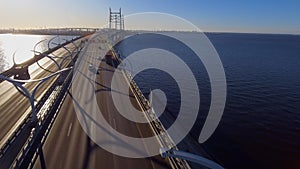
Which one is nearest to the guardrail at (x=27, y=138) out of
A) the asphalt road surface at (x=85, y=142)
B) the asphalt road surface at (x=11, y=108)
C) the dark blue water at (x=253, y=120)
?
the asphalt road surface at (x=85, y=142)

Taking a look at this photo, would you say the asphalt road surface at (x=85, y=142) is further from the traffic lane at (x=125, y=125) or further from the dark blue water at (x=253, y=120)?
the dark blue water at (x=253, y=120)

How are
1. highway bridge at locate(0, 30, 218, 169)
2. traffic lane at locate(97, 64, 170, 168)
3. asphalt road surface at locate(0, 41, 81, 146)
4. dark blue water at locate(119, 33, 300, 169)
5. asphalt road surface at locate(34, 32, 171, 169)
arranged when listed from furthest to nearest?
dark blue water at locate(119, 33, 300, 169), asphalt road surface at locate(0, 41, 81, 146), traffic lane at locate(97, 64, 170, 168), highway bridge at locate(0, 30, 218, 169), asphalt road surface at locate(34, 32, 171, 169)

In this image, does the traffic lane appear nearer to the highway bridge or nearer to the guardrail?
the highway bridge

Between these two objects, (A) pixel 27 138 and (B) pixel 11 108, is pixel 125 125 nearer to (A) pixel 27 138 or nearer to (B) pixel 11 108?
(A) pixel 27 138

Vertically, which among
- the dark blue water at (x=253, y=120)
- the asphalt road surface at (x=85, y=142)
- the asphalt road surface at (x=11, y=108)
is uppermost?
the asphalt road surface at (x=85, y=142)

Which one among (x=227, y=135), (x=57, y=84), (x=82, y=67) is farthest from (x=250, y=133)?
(x=82, y=67)

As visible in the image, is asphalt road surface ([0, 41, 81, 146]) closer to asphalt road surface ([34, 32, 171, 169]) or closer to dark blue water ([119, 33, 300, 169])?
asphalt road surface ([34, 32, 171, 169])

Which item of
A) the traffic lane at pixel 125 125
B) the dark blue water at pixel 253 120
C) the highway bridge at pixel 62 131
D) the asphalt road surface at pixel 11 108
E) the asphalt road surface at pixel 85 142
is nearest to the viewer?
the asphalt road surface at pixel 85 142

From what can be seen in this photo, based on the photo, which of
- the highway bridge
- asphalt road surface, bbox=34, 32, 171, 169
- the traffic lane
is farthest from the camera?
the traffic lane

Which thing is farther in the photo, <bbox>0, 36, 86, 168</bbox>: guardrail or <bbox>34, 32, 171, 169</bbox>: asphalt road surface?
<bbox>0, 36, 86, 168</bbox>: guardrail

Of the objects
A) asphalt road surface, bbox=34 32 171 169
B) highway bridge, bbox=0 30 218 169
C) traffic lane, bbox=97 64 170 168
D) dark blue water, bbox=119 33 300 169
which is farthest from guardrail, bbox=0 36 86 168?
dark blue water, bbox=119 33 300 169

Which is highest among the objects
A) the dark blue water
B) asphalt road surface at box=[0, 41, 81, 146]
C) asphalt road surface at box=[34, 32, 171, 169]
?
asphalt road surface at box=[34, 32, 171, 169]

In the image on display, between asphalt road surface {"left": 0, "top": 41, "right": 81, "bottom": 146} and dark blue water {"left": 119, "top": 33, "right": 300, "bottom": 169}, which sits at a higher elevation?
asphalt road surface {"left": 0, "top": 41, "right": 81, "bottom": 146}
